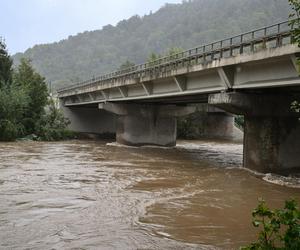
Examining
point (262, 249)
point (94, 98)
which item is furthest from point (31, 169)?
point (94, 98)

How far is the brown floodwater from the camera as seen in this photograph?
10.7 m

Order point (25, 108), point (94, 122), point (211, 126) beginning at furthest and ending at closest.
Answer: point (211, 126), point (94, 122), point (25, 108)

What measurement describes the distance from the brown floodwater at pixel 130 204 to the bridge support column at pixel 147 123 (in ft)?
55.4

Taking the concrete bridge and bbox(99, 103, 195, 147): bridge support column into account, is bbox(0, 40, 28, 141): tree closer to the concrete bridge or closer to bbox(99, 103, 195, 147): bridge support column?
bbox(99, 103, 195, 147): bridge support column

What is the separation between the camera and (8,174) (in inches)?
846

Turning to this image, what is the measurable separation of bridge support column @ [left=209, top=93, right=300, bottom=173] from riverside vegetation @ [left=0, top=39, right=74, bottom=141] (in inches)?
1230

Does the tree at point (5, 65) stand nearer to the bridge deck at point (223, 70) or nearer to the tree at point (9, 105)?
the tree at point (9, 105)

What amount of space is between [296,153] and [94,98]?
33.2 m

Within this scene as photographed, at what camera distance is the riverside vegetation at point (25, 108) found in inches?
1896

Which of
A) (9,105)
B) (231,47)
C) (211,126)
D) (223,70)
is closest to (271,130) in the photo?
(223,70)

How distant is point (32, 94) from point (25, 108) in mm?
3326

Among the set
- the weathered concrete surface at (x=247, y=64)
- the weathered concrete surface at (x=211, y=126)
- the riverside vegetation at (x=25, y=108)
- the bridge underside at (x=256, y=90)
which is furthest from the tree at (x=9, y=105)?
the weathered concrete surface at (x=211, y=126)

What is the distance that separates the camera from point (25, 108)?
5341 centimetres

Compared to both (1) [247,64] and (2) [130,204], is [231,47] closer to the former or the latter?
(1) [247,64]
